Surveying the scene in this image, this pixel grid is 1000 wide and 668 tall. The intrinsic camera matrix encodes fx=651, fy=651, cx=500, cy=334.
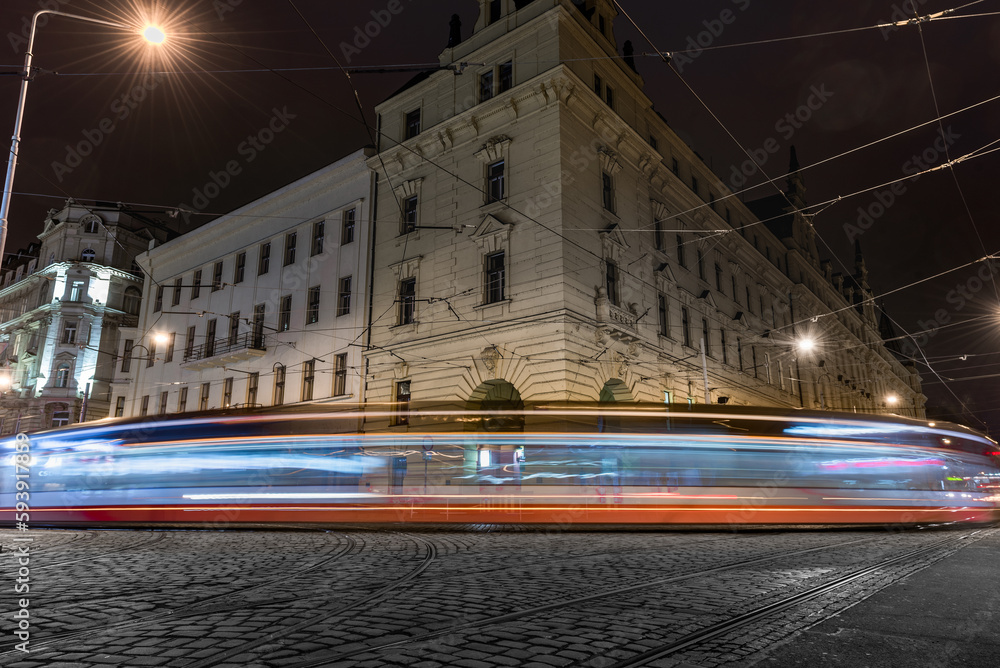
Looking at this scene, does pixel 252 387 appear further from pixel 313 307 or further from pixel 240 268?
pixel 240 268

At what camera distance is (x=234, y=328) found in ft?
103

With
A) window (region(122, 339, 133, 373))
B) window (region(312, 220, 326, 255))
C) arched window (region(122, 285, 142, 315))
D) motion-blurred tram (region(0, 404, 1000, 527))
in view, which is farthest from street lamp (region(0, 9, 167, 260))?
arched window (region(122, 285, 142, 315))

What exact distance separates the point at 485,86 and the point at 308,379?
13.8 meters

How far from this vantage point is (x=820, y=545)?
31.9ft

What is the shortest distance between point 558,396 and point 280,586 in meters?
14.5

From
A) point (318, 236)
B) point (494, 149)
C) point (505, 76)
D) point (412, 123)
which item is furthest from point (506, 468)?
point (318, 236)

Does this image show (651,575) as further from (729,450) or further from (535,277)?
(535,277)

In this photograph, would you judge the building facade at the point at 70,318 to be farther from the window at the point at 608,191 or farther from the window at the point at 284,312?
the window at the point at 608,191

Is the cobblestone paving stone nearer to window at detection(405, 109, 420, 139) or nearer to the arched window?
window at detection(405, 109, 420, 139)

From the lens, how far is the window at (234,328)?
30.8 metres

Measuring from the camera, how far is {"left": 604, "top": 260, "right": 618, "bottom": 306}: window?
76.8 feet

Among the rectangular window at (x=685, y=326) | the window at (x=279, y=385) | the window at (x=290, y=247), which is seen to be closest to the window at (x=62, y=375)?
the window at (x=290, y=247)

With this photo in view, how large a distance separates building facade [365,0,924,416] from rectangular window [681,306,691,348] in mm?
128

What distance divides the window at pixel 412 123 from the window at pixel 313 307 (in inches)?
302
